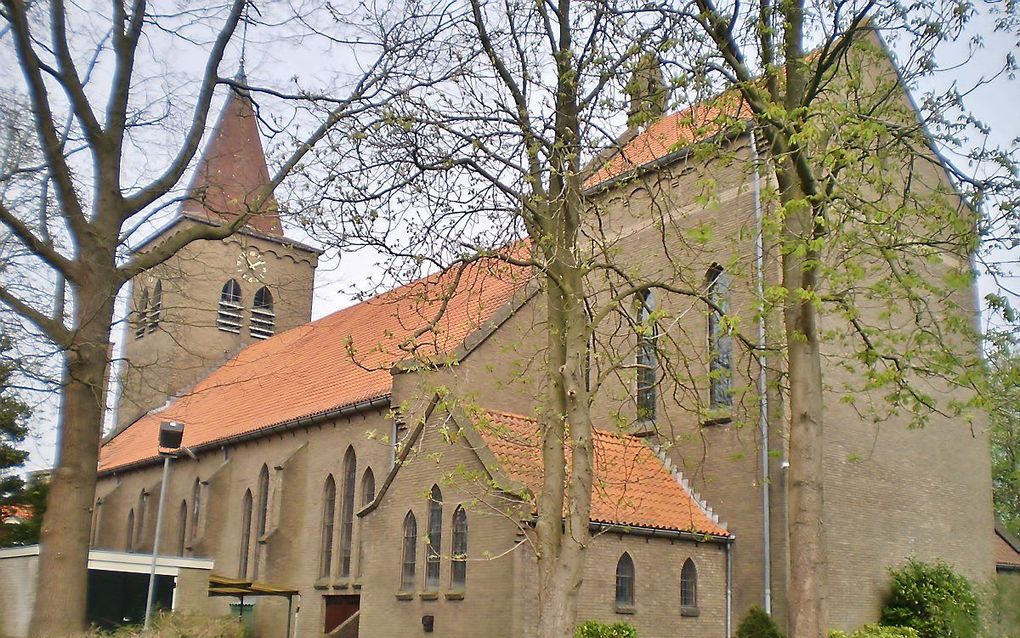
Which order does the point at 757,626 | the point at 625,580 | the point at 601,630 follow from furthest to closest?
the point at 625,580, the point at 757,626, the point at 601,630

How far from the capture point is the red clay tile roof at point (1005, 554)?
25.4m

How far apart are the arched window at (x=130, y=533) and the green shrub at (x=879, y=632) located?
24487 mm

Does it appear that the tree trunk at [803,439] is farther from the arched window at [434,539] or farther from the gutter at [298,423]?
the gutter at [298,423]

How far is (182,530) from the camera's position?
3162 centimetres

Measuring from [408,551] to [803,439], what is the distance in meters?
10.1

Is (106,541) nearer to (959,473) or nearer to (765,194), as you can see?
(959,473)

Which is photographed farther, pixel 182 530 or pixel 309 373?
pixel 182 530

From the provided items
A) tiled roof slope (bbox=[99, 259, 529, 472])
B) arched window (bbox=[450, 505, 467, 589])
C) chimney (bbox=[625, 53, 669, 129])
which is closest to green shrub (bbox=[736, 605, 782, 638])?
arched window (bbox=[450, 505, 467, 589])

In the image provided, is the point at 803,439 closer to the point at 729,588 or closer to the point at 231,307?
the point at 729,588

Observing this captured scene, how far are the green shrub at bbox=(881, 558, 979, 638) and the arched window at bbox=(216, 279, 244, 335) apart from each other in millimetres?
26611

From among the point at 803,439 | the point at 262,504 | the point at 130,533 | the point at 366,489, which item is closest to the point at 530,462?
the point at 803,439

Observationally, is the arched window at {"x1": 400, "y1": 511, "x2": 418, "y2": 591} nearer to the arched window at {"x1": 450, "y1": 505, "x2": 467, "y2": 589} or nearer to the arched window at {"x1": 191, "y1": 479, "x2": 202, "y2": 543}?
the arched window at {"x1": 450, "y1": 505, "x2": 467, "y2": 589}

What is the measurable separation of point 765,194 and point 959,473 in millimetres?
13815

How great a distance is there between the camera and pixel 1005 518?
46656mm
